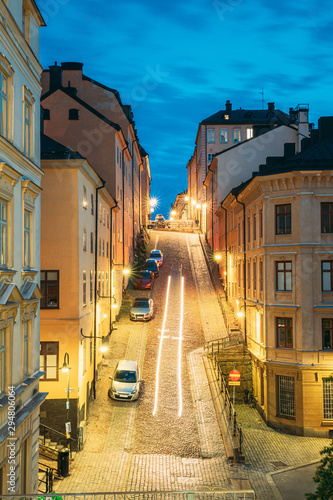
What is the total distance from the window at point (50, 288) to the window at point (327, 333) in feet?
45.5

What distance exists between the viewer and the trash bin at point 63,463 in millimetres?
20219

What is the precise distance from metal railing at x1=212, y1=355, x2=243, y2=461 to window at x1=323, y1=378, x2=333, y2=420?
4.49 meters

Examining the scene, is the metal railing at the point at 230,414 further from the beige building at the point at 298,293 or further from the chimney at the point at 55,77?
the chimney at the point at 55,77

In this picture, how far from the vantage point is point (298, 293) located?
91.2ft

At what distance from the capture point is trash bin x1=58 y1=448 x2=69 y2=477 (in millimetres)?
20219

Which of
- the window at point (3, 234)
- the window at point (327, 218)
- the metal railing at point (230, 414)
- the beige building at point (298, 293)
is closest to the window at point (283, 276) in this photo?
the beige building at point (298, 293)

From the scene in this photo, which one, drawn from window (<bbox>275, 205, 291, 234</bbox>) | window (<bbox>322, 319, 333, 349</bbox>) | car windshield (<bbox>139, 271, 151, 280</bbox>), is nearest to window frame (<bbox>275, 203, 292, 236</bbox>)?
window (<bbox>275, 205, 291, 234</bbox>)

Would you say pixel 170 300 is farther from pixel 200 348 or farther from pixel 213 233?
pixel 213 233

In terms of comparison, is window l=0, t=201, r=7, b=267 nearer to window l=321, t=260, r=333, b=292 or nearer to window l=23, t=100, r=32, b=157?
window l=23, t=100, r=32, b=157

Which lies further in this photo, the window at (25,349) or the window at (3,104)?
the window at (25,349)

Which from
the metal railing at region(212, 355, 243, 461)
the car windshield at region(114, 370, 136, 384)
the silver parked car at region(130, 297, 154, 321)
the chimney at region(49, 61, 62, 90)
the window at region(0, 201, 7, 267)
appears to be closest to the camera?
the window at region(0, 201, 7, 267)

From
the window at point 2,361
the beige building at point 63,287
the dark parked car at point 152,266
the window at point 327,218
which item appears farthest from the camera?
the dark parked car at point 152,266

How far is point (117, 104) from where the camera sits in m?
50.8

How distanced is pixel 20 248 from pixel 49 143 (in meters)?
12.3
